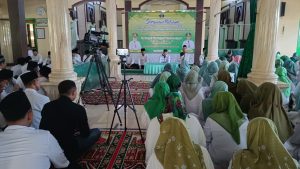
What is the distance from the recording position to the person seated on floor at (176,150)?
5.03 feet

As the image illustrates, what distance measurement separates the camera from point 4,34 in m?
10.8

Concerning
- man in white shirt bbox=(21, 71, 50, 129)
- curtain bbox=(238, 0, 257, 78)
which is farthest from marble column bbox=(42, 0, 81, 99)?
curtain bbox=(238, 0, 257, 78)

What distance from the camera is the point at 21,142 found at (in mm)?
1504

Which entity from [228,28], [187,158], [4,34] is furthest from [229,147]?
[228,28]

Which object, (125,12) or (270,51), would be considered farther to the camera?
(125,12)

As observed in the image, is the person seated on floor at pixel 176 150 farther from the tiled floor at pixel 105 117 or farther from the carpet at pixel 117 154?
the tiled floor at pixel 105 117

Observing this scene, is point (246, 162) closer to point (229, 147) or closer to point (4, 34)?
point (229, 147)

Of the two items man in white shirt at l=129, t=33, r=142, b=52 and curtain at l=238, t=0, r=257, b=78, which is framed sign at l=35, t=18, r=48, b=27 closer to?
man in white shirt at l=129, t=33, r=142, b=52

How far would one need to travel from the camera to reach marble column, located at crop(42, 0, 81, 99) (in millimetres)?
3994

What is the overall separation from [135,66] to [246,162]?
9222 mm

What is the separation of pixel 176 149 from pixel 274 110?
133 cm

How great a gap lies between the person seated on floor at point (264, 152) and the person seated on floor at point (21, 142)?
47.4 inches

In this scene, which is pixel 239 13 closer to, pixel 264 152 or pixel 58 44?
pixel 58 44

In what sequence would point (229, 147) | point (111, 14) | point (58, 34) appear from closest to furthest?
point (229, 147), point (58, 34), point (111, 14)
